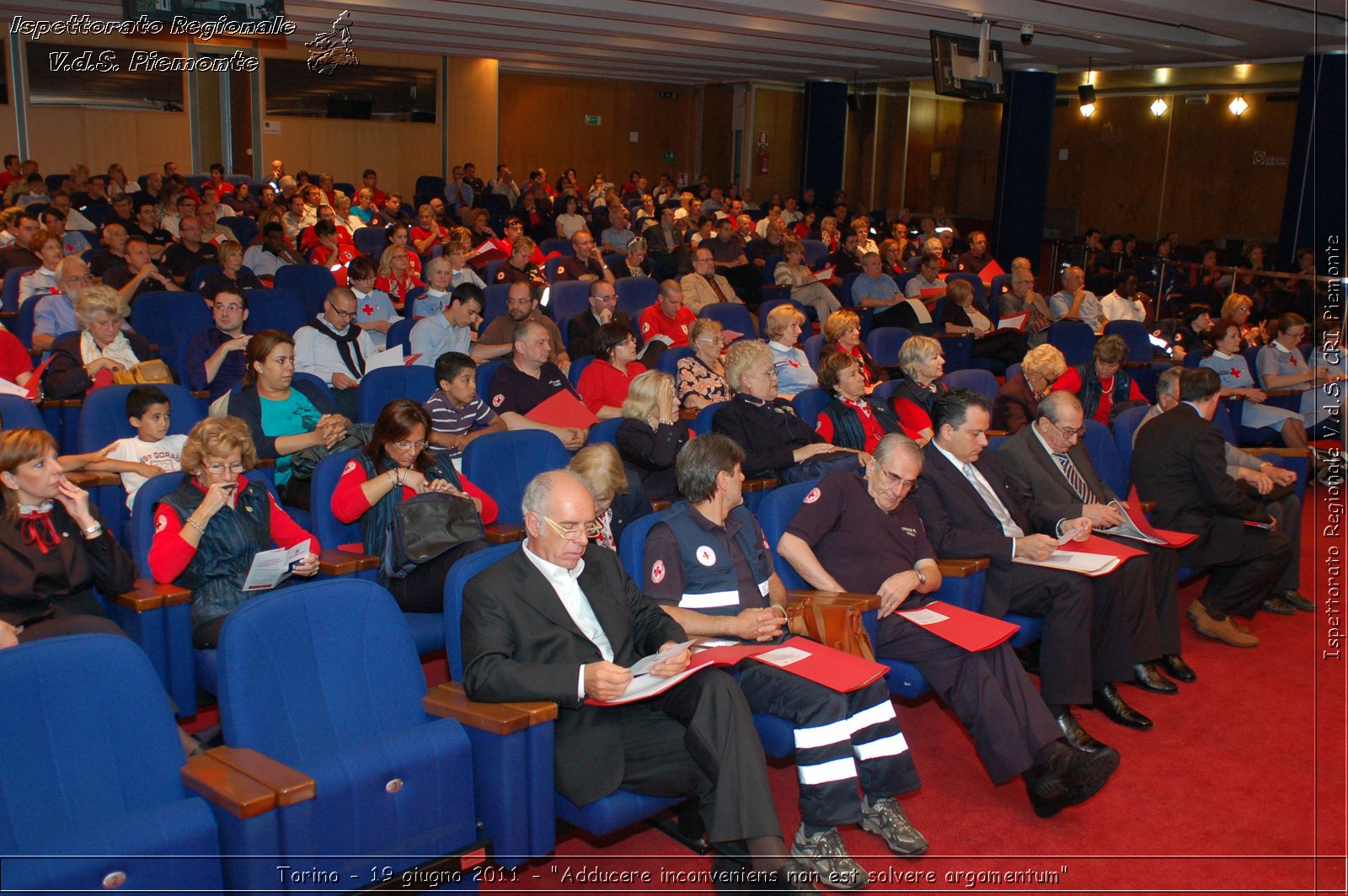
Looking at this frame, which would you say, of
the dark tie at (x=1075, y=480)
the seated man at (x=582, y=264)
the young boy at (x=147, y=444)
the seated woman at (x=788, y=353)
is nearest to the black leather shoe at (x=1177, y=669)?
the dark tie at (x=1075, y=480)

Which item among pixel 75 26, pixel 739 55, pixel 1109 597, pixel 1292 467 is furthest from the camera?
pixel 739 55

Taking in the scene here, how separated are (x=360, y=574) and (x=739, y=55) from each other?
1289 centimetres

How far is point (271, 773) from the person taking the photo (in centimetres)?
217

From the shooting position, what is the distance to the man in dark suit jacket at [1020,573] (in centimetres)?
365

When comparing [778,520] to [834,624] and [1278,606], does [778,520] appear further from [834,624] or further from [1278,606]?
[1278,606]

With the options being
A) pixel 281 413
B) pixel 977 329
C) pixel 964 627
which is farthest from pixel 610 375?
pixel 977 329

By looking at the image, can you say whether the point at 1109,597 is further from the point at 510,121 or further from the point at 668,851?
the point at 510,121

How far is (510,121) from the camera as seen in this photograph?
19.8 metres

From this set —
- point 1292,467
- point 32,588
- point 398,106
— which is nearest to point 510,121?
point 398,106

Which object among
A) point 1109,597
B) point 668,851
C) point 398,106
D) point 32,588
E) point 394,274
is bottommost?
point 668,851

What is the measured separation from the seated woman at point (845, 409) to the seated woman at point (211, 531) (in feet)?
8.04

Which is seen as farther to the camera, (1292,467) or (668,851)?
(1292,467)

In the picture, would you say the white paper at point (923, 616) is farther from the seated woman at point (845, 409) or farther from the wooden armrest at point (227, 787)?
the wooden armrest at point (227, 787)

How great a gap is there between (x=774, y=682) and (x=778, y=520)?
769mm
